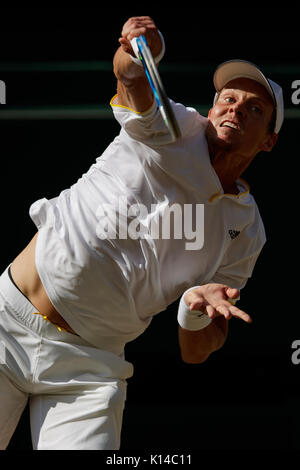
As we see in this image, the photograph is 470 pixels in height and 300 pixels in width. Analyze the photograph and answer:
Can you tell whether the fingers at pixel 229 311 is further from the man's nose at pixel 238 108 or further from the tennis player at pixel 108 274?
the man's nose at pixel 238 108

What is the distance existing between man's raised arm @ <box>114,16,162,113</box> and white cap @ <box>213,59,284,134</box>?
46 cm

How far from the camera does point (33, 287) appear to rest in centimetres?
287

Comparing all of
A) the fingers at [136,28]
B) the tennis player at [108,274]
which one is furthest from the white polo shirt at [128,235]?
the fingers at [136,28]

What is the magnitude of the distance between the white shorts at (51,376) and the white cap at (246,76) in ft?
2.92

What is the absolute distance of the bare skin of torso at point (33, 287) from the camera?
112 inches

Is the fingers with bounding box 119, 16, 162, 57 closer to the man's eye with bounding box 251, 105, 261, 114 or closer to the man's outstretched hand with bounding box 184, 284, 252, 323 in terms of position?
the man's eye with bounding box 251, 105, 261, 114

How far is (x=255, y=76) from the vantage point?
301 cm

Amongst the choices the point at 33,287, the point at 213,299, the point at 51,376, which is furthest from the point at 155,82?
the point at 51,376

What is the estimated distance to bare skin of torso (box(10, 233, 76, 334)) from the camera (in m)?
2.84

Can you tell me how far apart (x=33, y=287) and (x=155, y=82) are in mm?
756

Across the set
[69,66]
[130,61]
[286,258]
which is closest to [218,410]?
[286,258]

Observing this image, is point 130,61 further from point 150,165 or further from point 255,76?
point 255,76

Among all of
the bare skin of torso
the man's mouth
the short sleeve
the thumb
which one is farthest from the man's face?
the bare skin of torso

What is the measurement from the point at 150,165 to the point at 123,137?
5.2 inches
